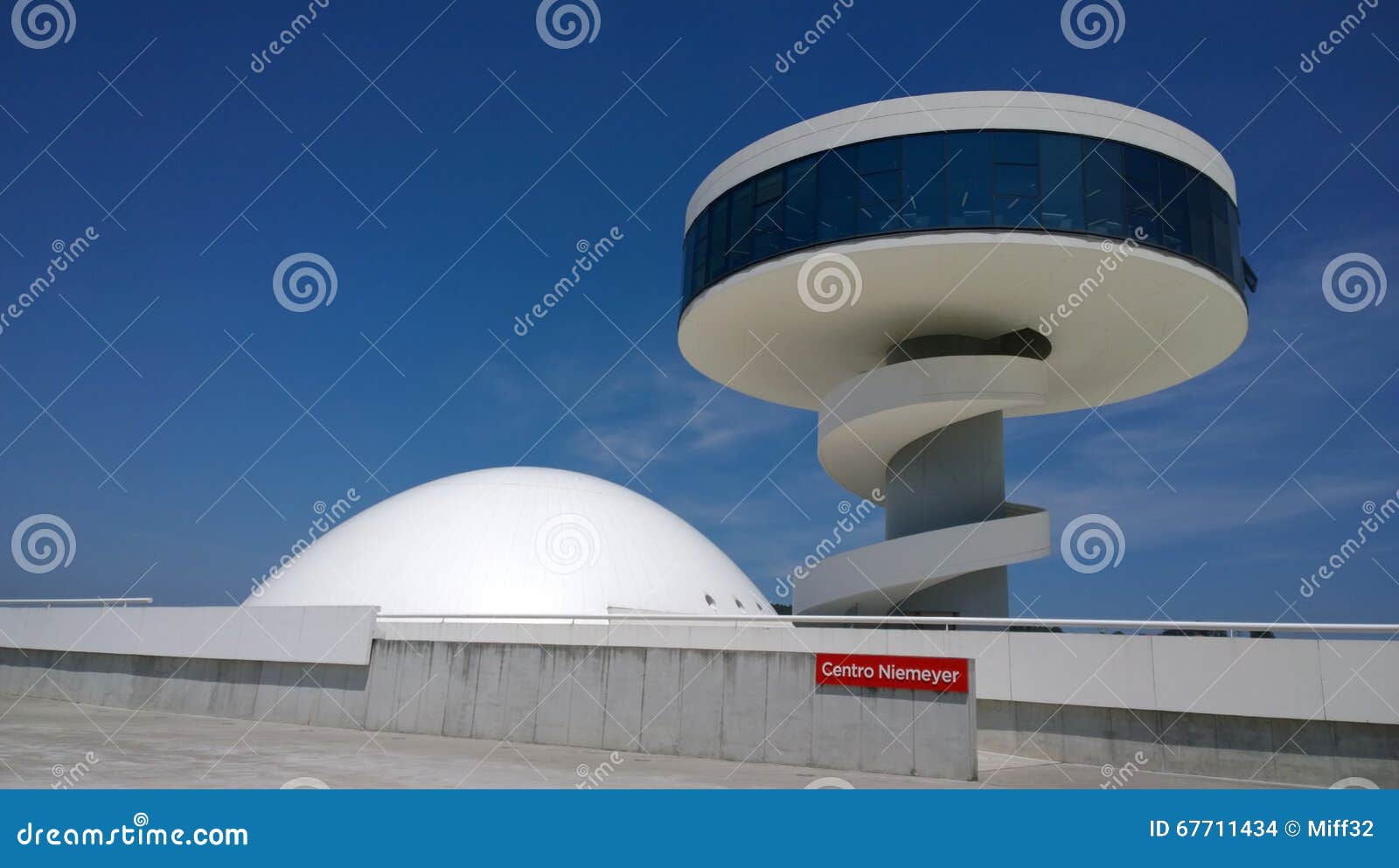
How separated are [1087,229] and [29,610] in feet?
105

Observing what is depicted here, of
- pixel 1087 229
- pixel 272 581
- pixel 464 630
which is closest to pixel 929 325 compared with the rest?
pixel 1087 229

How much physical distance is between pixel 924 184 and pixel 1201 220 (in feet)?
22.8

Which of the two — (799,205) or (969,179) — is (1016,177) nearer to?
(969,179)

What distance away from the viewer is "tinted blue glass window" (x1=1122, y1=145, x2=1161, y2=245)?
22391mm

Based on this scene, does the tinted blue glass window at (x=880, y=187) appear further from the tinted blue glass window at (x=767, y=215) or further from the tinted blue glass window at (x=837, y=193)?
the tinted blue glass window at (x=767, y=215)

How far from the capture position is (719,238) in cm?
2622

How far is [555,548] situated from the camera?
31500mm

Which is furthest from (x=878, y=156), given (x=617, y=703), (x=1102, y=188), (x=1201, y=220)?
(x=617, y=703)

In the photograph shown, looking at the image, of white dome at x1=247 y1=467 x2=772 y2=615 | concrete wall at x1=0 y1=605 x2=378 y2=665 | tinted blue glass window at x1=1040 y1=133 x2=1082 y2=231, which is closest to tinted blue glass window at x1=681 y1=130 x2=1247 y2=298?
tinted blue glass window at x1=1040 y1=133 x2=1082 y2=231

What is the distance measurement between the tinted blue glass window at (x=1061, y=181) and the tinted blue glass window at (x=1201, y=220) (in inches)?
127

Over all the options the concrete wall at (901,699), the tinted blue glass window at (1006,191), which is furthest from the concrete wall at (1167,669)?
the tinted blue glass window at (1006,191)

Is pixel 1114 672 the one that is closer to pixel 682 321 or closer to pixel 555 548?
pixel 682 321

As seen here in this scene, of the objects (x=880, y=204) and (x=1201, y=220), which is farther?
(x=1201, y=220)

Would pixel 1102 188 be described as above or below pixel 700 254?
below
